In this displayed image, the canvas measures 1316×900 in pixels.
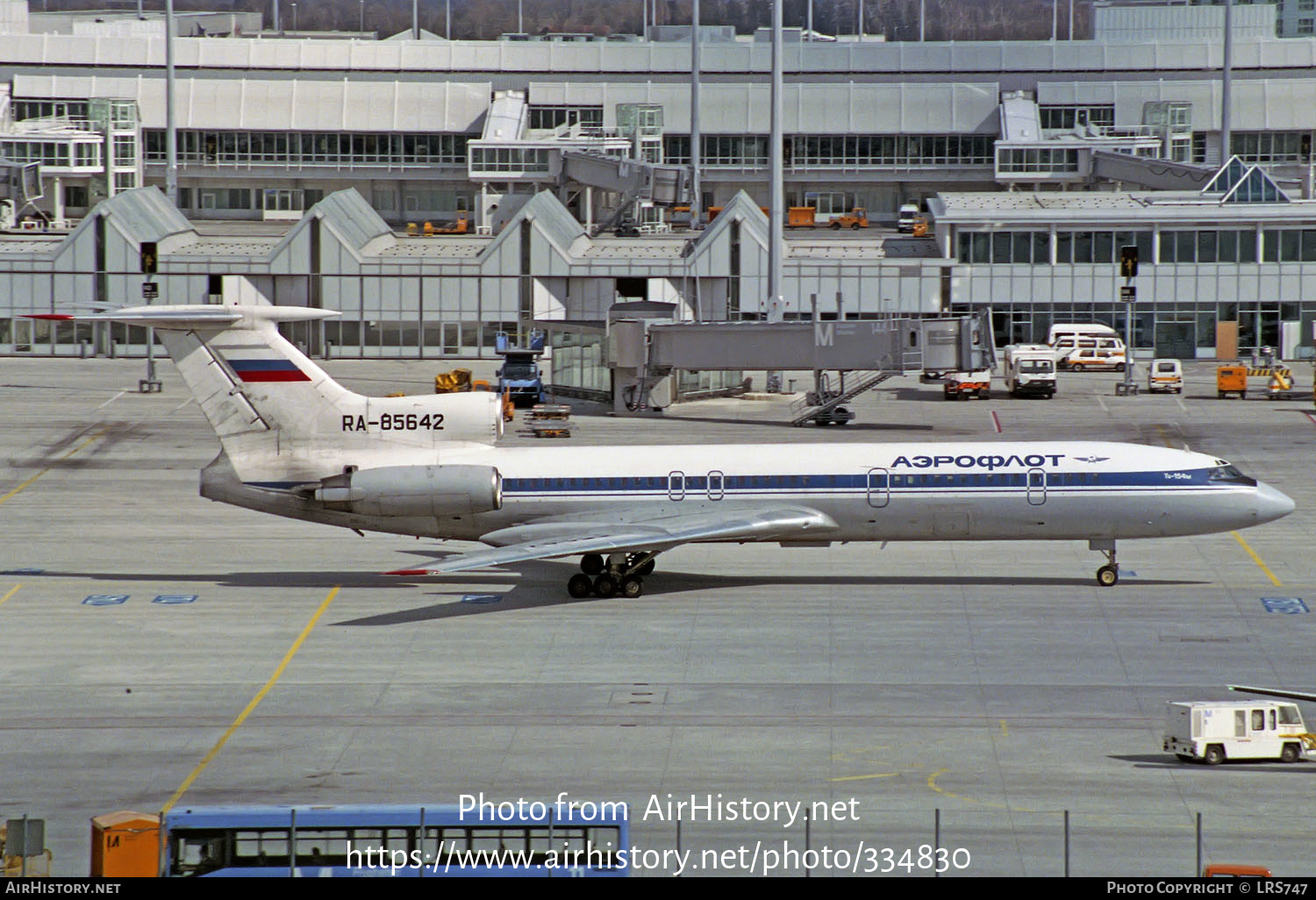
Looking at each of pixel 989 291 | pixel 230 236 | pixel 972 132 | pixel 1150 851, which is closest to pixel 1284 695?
pixel 1150 851

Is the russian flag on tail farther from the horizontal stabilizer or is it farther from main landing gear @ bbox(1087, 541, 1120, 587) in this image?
main landing gear @ bbox(1087, 541, 1120, 587)

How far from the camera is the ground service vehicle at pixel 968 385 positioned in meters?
77.8

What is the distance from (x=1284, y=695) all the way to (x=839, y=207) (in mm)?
114627

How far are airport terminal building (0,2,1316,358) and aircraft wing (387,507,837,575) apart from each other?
2041 inches

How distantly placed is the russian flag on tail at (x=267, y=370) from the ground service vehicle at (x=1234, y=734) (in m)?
22.0

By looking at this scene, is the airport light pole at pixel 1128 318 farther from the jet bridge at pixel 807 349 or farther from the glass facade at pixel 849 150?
the glass facade at pixel 849 150

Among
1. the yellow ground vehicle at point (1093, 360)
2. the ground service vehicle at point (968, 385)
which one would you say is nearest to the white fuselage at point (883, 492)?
the ground service vehicle at point (968, 385)

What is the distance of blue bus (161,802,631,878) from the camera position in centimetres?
1875

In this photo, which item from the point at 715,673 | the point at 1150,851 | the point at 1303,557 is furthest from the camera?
the point at 1303,557

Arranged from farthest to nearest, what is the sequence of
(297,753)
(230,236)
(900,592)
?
1. (230,236)
2. (900,592)
3. (297,753)

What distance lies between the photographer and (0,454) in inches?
2496

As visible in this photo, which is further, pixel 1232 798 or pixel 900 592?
pixel 900 592

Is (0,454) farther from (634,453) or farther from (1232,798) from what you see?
(1232,798)

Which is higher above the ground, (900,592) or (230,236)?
(230,236)
